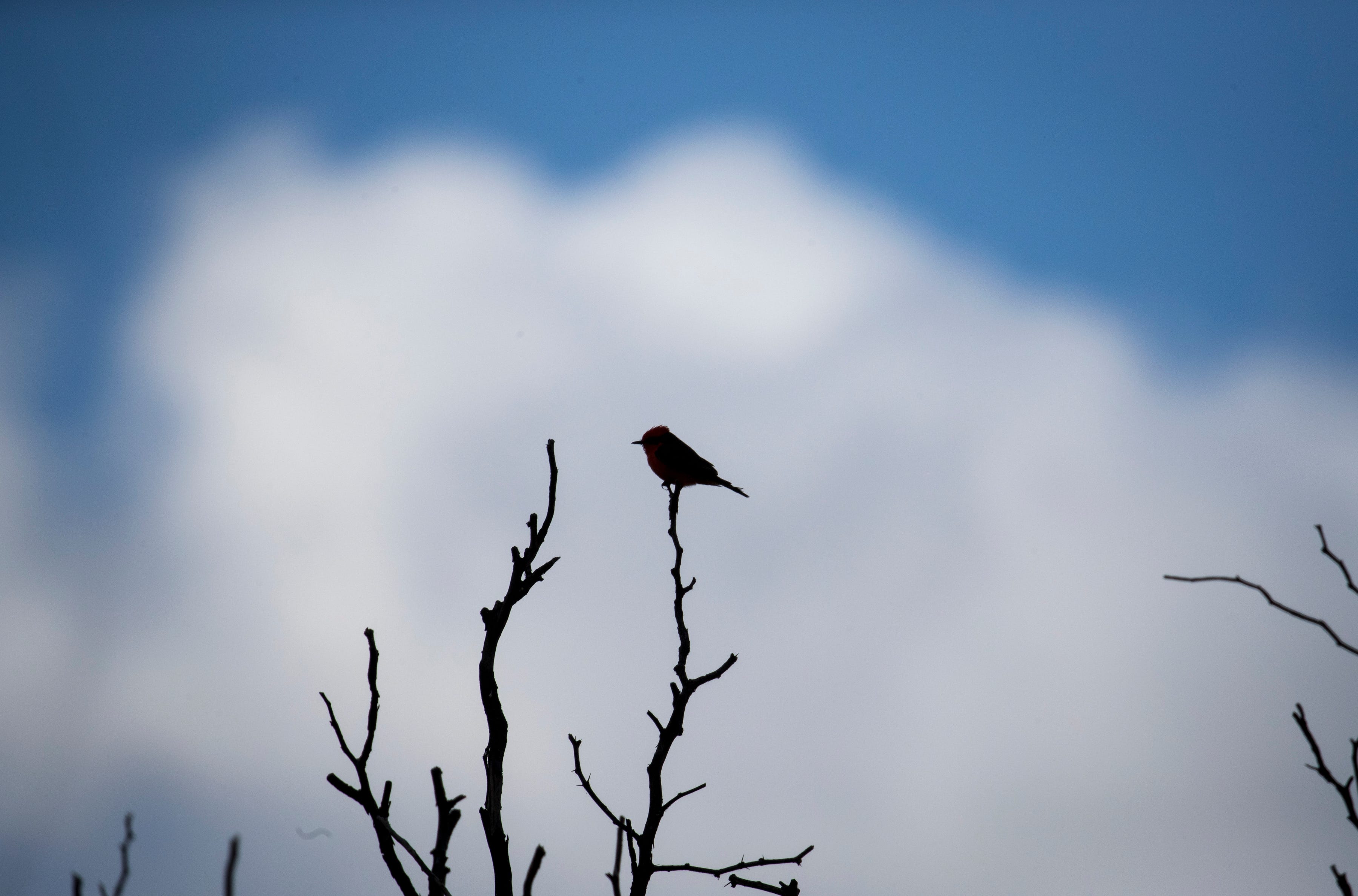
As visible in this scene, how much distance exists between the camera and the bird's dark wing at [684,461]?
27.8 feet

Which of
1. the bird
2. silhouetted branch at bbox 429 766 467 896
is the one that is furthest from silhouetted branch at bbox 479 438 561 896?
the bird

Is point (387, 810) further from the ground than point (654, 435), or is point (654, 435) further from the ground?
point (654, 435)

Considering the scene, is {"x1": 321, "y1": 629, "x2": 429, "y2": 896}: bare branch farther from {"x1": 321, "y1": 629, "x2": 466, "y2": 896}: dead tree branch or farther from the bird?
the bird

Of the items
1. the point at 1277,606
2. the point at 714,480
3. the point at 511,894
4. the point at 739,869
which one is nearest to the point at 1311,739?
the point at 1277,606

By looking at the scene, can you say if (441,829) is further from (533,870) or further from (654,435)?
(654,435)

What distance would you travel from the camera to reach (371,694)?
309 cm

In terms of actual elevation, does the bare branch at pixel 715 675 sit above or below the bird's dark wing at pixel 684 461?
below

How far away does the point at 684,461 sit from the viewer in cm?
848

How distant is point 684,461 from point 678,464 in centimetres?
6

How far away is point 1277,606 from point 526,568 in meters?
Result: 2.28

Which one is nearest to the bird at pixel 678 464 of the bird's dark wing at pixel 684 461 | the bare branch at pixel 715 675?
the bird's dark wing at pixel 684 461

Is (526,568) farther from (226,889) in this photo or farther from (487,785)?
(226,889)

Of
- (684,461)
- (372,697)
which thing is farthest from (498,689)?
(684,461)

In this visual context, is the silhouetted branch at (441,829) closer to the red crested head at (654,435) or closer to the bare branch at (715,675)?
the bare branch at (715,675)
